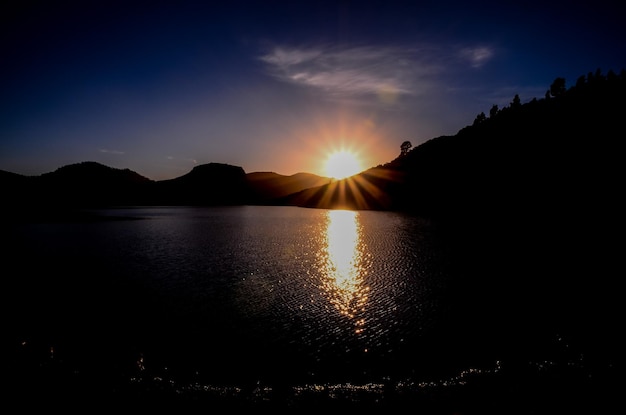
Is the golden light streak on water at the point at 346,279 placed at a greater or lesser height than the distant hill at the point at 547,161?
lesser

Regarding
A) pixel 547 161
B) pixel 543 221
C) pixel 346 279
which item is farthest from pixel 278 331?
pixel 547 161

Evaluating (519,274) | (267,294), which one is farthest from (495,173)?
(267,294)

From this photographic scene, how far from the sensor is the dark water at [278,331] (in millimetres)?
18938

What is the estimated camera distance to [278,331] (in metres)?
27.3

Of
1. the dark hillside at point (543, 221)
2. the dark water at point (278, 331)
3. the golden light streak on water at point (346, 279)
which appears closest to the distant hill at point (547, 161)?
the dark hillside at point (543, 221)

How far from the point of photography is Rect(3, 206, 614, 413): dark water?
62.1 feet

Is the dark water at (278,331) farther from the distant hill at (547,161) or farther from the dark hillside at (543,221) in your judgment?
the distant hill at (547,161)

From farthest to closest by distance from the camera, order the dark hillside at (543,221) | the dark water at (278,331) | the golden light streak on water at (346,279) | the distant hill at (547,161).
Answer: the distant hill at (547,161), the golden light streak on water at (346,279), the dark hillside at (543,221), the dark water at (278,331)

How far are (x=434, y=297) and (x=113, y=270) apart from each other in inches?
2039

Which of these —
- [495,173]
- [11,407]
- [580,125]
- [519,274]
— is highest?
[580,125]

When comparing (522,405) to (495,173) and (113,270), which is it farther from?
(495,173)

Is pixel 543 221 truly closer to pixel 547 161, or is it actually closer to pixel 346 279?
pixel 547 161

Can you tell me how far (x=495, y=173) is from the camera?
164375 millimetres

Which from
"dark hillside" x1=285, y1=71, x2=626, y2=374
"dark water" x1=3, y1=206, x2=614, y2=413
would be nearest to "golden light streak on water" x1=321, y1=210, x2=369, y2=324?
"dark water" x1=3, y1=206, x2=614, y2=413
